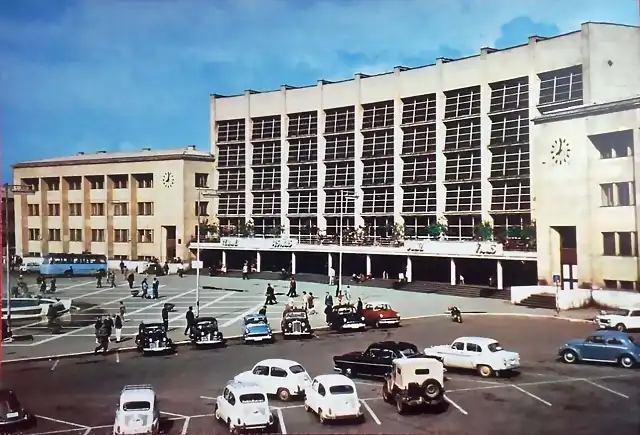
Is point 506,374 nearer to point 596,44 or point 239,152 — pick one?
point 596,44

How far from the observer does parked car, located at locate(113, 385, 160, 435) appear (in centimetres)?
670

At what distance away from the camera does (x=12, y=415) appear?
273 inches

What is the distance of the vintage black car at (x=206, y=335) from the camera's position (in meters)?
8.06

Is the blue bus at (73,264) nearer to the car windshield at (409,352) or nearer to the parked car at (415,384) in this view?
the car windshield at (409,352)

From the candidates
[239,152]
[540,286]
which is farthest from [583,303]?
[239,152]

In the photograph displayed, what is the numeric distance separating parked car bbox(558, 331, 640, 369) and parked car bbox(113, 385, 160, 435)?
4294 mm

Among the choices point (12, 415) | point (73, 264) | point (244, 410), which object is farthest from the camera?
point (73, 264)

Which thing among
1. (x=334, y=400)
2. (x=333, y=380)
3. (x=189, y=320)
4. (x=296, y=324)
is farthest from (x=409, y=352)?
(x=189, y=320)

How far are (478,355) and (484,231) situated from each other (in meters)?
1.74

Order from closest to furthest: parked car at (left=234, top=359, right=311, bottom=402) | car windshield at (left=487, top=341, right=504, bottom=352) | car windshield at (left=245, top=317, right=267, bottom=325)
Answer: parked car at (left=234, top=359, right=311, bottom=402), car windshield at (left=487, top=341, right=504, bottom=352), car windshield at (left=245, top=317, right=267, bottom=325)

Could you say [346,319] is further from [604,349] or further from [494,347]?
[604,349]

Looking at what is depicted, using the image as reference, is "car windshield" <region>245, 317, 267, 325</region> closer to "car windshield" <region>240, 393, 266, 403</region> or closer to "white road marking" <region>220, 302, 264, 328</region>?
"white road marking" <region>220, 302, 264, 328</region>

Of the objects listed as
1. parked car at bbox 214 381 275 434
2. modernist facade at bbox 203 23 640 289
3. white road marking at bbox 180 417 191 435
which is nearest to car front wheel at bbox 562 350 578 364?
modernist facade at bbox 203 23 640 289

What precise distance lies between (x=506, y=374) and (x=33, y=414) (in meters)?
4.88
